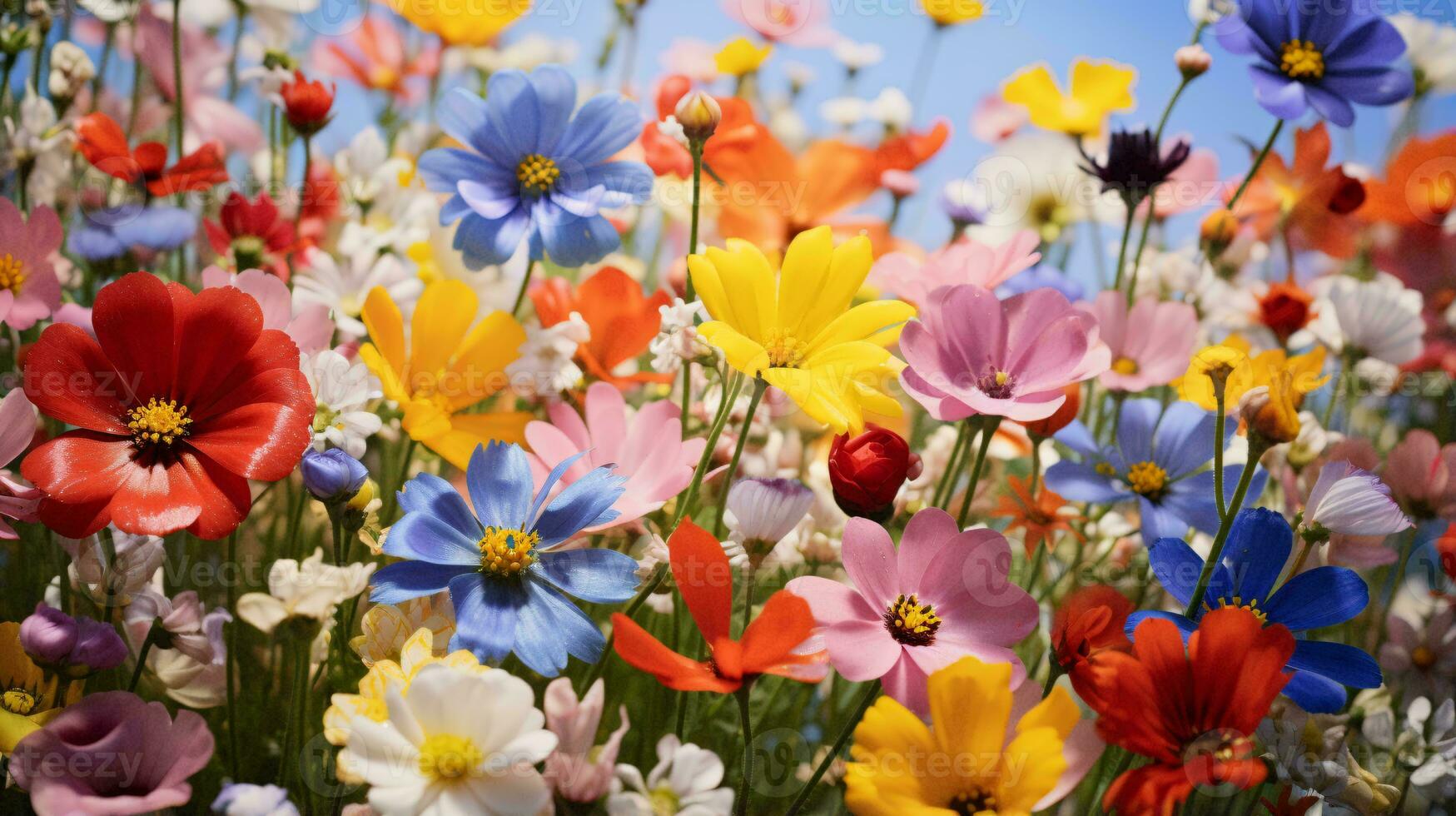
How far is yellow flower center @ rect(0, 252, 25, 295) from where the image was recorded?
598 millimetres

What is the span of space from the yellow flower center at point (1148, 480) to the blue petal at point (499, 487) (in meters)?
0.36

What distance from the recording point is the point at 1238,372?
1.87 feet

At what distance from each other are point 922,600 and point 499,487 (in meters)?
0.20

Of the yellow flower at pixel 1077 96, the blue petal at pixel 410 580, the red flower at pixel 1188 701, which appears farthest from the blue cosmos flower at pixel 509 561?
the yellow flower at pixel 1077 96

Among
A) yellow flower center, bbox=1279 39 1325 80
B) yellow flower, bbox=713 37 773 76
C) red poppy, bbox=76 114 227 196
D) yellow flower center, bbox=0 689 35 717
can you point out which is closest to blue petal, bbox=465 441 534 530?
yellow flower center, bbox=0 689 35 717

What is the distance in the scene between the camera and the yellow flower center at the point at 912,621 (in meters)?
0.49

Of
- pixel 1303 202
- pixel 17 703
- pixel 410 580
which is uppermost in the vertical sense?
pixel 1303 202

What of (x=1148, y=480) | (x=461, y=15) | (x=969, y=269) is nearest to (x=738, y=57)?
(x=461, y=15)

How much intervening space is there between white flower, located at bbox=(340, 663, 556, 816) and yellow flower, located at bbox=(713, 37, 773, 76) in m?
0.57

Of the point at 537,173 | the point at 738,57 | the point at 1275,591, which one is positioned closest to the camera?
the point at 1275,591

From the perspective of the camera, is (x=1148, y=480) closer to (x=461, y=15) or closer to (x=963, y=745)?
(x=963, y=745)

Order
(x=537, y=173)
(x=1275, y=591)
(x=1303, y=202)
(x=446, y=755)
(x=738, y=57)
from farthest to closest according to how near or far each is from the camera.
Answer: (x=1303, y=202) → (x=738, y=57) → (x=537, y=173) → (x=1275, y=591) → (x=446, y=755)

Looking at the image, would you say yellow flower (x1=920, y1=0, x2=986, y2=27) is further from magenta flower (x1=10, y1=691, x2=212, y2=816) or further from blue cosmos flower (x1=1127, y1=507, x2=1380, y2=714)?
magenta flower (x1=10, y1=691, x2=212, y2=816)

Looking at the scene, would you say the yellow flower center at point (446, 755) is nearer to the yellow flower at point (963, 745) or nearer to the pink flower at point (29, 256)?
the yellow flower at point (963, 745)
